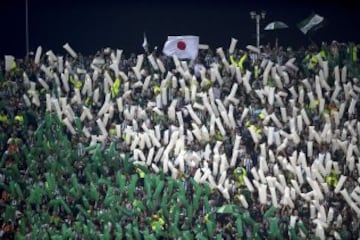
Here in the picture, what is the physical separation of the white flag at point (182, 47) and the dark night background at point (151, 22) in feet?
0.08

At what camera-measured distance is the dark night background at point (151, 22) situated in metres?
2.66

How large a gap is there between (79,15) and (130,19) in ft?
0.81

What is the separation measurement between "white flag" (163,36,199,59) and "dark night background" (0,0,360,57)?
2cm

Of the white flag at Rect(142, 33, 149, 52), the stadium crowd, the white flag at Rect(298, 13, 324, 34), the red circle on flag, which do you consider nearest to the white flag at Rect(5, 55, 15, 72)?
the stadium crowd

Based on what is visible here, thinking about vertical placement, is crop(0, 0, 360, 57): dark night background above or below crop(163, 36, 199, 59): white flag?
above

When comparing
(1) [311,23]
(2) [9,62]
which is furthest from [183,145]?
(2) [9,62]

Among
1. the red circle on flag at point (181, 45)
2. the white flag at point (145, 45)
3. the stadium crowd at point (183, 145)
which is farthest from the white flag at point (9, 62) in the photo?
the red circle on flag at point (181, 45)

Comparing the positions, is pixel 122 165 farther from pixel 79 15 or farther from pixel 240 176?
pixel 79 15

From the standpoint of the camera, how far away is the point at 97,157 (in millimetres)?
2654

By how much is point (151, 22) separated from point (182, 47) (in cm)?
18

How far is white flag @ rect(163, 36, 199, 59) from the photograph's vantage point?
2693 mm

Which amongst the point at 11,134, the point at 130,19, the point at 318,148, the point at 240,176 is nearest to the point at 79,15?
the point at 130,19

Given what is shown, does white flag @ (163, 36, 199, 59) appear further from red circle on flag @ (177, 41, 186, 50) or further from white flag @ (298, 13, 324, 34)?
white flag @ (298, 13, 324, 34)

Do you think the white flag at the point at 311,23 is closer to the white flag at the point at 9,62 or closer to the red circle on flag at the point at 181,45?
the red circle on flag at the point at 181,45
